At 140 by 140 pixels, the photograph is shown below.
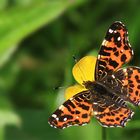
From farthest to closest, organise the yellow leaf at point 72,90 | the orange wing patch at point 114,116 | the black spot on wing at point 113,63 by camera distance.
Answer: the yellow leaf at point 72,90, the black spot on wing at point 113,63, the orange wing patch at point 114,116

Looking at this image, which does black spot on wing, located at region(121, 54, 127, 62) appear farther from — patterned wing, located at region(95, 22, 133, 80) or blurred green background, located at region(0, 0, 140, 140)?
blurred green background, located at region(0, 0, 140, 140)

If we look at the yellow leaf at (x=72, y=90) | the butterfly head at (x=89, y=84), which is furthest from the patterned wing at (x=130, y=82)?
the yellow leaf at (x=72, y=90)

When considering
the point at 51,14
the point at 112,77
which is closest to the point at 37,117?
the point at 51,14

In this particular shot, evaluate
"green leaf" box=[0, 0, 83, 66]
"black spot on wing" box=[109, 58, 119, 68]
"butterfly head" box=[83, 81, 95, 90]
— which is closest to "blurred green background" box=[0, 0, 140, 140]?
"green leaf" box=[0, 0, 83, 66]

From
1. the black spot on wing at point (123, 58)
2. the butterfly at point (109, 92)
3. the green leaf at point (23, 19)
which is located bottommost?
the butterfly at point (109, 92)

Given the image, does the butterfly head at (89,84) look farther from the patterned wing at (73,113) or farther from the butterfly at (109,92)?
the patterned wing at (73,113)

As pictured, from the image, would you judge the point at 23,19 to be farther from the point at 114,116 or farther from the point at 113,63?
the point at 114,116

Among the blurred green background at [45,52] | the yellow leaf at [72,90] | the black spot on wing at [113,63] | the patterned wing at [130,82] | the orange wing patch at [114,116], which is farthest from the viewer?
the blurred green background at [45,52]

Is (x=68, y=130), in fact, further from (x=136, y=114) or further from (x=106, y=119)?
(x=106, y=119)
